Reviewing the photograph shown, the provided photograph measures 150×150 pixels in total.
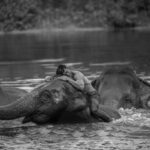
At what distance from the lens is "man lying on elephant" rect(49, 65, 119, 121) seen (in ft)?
55.8

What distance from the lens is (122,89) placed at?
20.2 m

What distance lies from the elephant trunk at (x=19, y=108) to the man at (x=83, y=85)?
1.16m

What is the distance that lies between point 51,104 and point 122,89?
436cm

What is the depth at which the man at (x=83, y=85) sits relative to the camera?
1700cm

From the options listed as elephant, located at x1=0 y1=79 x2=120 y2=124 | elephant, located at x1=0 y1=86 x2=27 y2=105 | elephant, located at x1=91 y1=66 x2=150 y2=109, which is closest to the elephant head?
elephant, located at x1=0 y1=79 x2=120 y2=124

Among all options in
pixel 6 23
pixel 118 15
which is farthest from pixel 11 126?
pixel 6 23

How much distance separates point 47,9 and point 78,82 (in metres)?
129

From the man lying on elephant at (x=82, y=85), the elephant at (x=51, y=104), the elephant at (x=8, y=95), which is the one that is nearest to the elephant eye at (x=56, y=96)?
the elephant at (x=51, y=104)

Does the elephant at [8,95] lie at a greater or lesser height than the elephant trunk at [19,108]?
lesser

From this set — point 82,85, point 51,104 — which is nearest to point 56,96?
point 51,104

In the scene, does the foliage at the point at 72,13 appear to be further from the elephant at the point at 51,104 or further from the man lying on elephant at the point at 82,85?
the elephant at the point at 51,104

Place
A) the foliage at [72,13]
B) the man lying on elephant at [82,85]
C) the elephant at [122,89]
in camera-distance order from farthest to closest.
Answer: the foliage at [72,13]
the elephant at [122,89]
the man lying on elephant at [82,85]

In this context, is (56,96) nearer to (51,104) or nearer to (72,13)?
(51,104)

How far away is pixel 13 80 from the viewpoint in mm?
30094
